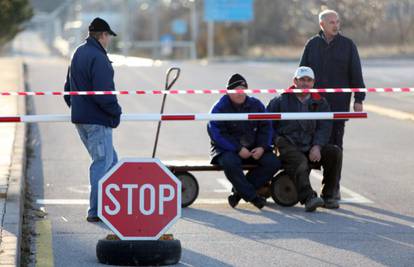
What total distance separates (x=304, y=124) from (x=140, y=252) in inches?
137

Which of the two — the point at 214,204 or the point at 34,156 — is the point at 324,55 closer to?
the point at 214,204

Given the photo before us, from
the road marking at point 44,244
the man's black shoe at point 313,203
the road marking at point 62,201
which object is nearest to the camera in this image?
the road marking at point 44,244

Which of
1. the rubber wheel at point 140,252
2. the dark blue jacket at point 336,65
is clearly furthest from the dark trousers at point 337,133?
the rubber wheel at point 140,252

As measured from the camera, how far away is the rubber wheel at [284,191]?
448 inches

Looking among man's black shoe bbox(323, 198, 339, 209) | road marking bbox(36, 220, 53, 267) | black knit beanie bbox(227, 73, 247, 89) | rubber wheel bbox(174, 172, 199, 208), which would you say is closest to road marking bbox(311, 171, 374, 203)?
man's black shoe bbox(323, 198, 339, 209)

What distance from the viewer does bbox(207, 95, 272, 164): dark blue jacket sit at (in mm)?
11297

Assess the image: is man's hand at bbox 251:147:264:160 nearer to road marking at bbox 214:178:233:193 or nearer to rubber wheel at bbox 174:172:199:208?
rubber wheel at bbox 174:172:199:208

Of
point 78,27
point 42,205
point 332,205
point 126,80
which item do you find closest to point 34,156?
point 42,205

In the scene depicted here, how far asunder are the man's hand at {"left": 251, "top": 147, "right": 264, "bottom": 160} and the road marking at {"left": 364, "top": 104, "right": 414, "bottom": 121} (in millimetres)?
11083

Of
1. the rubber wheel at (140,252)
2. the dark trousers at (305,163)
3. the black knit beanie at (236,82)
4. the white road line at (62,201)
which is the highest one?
the black knit beanie at (236,82)

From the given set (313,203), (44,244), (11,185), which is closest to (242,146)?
(313,203)

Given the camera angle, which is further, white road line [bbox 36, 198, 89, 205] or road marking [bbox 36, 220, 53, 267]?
white road line [bbox 36, 198, 89, 205]

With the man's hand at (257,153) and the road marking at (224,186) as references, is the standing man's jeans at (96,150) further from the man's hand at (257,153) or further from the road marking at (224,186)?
the road marking at (224,186)

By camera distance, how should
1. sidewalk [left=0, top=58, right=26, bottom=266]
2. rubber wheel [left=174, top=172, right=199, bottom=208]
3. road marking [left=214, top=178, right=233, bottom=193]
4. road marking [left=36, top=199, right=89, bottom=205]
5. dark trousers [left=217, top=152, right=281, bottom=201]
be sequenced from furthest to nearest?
road marking [left=214, top=178, right=233, bottom=193] < road marking [left=36, top=199, right=89, bottom=205] < rubber wheel [left=174, top=172, right=199, bottom=208] < dark trousers [left=217, top=152, right=281, bottom=201] < sidewalk [left=0, top=58, right=26, bottom=266]
